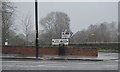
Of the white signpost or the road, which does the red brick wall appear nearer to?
the white signpost

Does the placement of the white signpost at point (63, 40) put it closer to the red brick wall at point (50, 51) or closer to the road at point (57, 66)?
the red brick wall at point (50, 51)

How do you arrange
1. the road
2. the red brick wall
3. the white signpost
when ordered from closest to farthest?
the road, the white signpost, the red brick wall

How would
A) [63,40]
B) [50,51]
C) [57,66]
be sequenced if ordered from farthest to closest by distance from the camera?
[50,51] → [63,40] → [57,66]

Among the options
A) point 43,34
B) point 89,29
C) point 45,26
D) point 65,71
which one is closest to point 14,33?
point 43,34

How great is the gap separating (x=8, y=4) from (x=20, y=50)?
7.62 meters

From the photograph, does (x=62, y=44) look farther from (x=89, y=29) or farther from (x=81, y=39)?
(x=89, y=29)

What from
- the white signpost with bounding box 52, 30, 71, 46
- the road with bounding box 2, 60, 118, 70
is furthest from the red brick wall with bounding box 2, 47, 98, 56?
the road with bounding box 2, 60, 118, 70

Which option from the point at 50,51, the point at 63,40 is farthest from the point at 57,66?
the point at 50,51

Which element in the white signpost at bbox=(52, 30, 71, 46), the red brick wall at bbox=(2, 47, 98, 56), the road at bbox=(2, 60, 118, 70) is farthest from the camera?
the red brick wall at bbox=(2, 47, 98, 56)

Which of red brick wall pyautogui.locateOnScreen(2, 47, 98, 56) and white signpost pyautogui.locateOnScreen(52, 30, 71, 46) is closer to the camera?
white signpost pyautogui.locateOnScreen(52, 30, 71, 46)

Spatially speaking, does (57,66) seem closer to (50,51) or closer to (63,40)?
(63,40)

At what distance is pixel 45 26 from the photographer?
73.1 metres

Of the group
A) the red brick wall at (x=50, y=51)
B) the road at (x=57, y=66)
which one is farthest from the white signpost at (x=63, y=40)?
the road at (x=57, y=66)

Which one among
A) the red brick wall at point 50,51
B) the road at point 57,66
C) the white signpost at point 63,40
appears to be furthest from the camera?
the red brick wall at point 50,51
